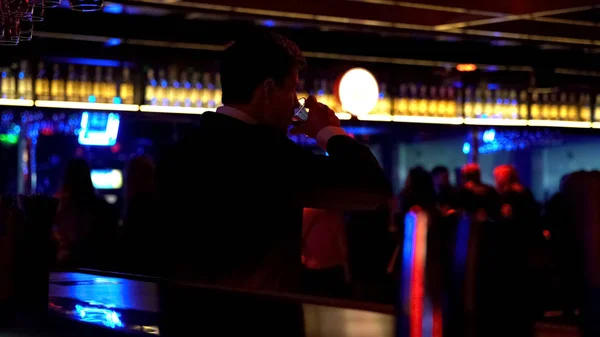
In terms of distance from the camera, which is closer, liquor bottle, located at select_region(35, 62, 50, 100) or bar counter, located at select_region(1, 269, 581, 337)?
bar counter, located at select_region(1, 269, 581, 337)

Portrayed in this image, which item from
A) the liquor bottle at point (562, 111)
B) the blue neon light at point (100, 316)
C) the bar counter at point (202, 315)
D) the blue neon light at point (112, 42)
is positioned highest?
the blue neon light at point (112, 42)

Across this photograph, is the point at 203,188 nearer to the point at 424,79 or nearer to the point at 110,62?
the point at 110,62

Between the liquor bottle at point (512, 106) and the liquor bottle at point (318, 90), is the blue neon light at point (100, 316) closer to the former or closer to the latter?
the liquor bottle at point (318, 90)

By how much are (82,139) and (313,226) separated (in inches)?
93.0

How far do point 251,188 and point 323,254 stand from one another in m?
3.59

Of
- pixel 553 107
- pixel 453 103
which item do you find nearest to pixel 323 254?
pixel 453 103

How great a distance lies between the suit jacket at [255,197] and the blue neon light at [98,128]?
5.10m

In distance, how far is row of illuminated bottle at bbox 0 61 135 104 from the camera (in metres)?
6.36

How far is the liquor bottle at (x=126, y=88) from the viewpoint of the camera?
22.2ft

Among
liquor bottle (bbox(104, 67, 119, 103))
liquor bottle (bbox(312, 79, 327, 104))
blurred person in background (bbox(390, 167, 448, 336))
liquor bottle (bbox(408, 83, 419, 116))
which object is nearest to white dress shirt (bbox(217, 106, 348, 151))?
blurred person in background (bbox(390, 167, 448, 336))

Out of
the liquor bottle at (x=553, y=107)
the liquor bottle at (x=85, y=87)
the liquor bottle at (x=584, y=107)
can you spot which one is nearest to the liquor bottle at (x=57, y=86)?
the liquor bottle at (x=85, y=87)

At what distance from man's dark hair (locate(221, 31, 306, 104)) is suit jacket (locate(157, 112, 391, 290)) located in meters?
0.08

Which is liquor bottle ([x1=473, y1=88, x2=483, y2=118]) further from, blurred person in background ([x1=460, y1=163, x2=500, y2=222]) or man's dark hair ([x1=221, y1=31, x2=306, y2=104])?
man's dark hair ([x1=221, y1=31, x2=306, y2=104])

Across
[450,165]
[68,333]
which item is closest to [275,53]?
[68,333]
